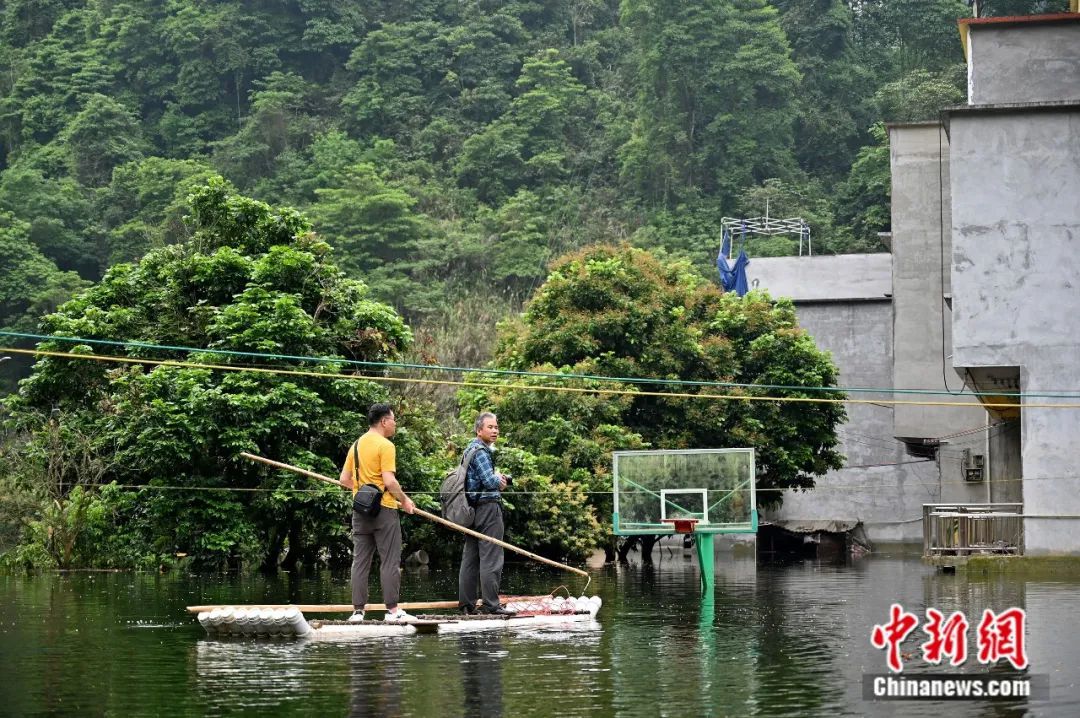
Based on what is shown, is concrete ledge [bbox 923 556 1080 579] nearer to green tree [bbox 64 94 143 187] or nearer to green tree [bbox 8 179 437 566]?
green tree [bbox 8 179 437 566]

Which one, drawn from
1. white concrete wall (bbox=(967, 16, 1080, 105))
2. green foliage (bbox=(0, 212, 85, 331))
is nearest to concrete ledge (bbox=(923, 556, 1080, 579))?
white concrete wall (bbox=(967, 16, 1080, 105))

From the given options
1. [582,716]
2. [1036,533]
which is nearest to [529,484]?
[1036,533]

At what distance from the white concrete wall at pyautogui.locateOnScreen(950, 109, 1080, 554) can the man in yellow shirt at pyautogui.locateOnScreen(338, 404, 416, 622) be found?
15.7 m

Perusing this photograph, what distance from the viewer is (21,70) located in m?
88.8

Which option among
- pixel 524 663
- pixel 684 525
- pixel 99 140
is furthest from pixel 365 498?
pixel 99 140

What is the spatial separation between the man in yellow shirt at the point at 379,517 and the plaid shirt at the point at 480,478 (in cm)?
100

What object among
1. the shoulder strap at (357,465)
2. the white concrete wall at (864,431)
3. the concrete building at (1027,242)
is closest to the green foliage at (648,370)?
the concrete building at (1027,242)

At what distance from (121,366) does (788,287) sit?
29528mm

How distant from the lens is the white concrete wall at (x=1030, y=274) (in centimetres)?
2733

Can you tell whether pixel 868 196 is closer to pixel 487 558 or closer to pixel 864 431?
→ pixel 864 431

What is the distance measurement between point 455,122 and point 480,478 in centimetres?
7299

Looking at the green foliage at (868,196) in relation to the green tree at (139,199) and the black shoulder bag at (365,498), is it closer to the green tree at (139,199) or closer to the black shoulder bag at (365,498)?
the green tree at (139,199)

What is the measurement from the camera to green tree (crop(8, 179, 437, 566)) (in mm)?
27234

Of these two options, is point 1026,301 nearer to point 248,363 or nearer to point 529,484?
point 529,484
